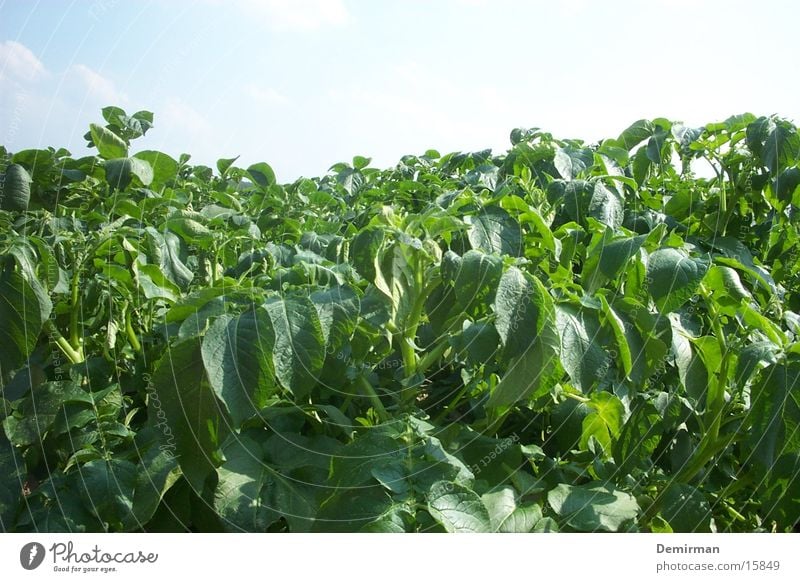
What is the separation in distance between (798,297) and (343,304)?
53.9 inches

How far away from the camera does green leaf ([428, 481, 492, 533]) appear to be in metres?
0.82

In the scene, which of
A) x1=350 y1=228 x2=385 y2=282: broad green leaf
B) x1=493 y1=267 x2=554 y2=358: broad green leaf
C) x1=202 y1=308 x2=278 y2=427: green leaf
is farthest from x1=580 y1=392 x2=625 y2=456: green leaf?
x1=202 y1=308 x2=278 y2=427: green leaf

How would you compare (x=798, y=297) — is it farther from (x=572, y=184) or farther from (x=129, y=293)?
(x=129, y=293)

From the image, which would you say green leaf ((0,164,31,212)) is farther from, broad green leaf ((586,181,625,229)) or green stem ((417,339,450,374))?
broad green leaf ((586,181,625,229))

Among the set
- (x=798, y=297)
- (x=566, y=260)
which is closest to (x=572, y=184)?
(x=566, y=260)

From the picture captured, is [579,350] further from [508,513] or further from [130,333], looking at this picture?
[130,333]

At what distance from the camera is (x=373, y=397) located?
3.58ft

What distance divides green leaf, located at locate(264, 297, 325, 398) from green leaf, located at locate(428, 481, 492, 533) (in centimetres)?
19

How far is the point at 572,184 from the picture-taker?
1.43 metres

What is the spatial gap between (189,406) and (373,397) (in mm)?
314

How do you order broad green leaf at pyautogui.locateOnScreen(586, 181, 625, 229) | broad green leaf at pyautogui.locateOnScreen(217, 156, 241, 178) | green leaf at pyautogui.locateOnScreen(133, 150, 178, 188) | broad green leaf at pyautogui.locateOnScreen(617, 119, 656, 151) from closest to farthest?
broad green leaf at pyautogui.locateOnScreen(586, 181, 625, 229) → green leaf at pyautogui.locateOnScreen(133, 150, 178, 188) → broad green leaf at pyautogui.locateOnScreen(617, 119, 656, 151) → broad green leaf at pyautogui.locateOnScreen(217, 156, 241, 178)

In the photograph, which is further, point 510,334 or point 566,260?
point 566,260
